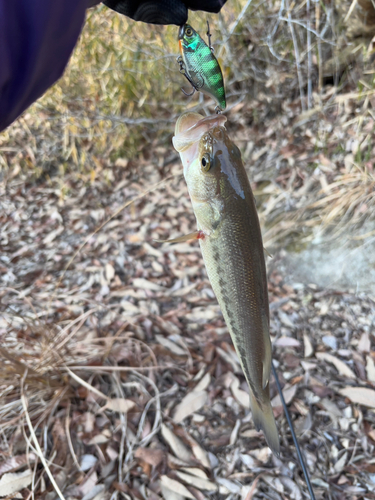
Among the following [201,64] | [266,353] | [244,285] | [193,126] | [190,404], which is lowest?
[190,404]

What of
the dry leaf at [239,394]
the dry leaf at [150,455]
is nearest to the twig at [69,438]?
the dry leaf at [150,455]

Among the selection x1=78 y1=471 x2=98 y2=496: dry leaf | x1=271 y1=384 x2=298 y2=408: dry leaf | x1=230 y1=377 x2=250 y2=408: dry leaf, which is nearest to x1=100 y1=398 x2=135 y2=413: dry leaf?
x1=78 y1=471 x2=98 y2=496: dry leaf

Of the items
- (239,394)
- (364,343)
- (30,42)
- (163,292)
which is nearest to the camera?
(30,42)

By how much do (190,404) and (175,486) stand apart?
1.35 feet

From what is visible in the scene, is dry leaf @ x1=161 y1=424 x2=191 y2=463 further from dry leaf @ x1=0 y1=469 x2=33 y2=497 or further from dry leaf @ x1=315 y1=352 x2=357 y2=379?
dry leaf @ x1=315 y1=352 x2=357 y2=379

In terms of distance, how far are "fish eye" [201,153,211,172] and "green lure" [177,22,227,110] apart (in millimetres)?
142

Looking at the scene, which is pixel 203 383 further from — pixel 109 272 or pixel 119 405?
pixel 109 272

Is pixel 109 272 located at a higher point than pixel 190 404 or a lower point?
higher

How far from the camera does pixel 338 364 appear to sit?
209 cm

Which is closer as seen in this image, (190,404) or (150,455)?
(150,455)

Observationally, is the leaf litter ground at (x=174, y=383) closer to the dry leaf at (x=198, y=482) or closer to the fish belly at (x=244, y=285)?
the dry leaf at (x=198, y=482)

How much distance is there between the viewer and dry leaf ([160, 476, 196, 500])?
65.3 inches

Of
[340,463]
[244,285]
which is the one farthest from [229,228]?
[340,463]

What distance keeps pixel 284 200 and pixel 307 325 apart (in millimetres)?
1242
